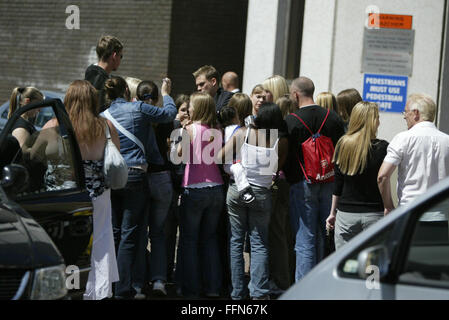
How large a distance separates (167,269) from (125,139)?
5.40 ft

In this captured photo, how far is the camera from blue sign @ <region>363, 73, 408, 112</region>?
1044 cm

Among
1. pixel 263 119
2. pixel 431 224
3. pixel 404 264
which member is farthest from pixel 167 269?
pixel 404 264

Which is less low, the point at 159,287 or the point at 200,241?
the point at 200,241

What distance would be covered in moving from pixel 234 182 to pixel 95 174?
152cm

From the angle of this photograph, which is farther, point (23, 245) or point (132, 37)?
point (132, 37)

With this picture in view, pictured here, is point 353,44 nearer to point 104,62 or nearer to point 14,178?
point 104,62

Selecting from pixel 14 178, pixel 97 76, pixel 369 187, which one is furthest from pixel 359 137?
pixel 14 178

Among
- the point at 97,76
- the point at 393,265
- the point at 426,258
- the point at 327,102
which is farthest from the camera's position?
the point at 327,102

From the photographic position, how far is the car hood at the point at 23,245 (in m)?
3.89

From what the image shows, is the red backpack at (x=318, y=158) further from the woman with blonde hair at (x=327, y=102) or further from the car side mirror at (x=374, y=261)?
the car side mirror at (x=374, y=261)

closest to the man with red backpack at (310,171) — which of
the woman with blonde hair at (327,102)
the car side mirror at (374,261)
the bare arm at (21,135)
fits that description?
the woman with blonde hair at (327,102)

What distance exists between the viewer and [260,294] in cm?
677

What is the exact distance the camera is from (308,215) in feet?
22.7
